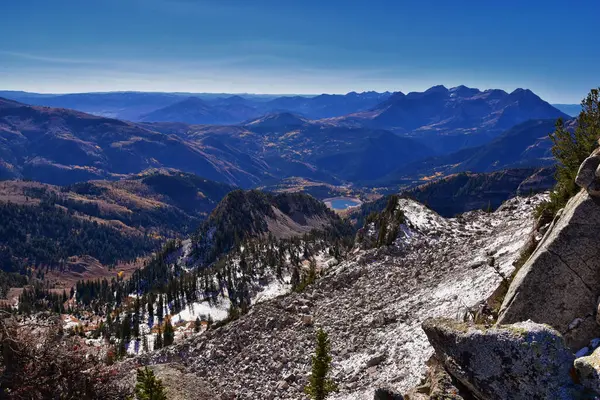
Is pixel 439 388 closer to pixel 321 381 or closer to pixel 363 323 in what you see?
pixel 321 381

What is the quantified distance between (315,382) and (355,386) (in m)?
2.92

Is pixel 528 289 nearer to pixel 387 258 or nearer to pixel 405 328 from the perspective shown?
pixel 405 328

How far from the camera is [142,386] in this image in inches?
921

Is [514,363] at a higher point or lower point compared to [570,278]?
lower

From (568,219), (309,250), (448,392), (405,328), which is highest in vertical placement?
(568,219)

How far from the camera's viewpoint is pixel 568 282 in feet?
54.7

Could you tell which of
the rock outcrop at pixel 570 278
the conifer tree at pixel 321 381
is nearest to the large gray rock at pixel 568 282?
the rock outcrop at pixel 570 278

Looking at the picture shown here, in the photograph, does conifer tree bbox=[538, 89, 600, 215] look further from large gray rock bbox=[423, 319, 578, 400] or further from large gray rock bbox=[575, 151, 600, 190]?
large gray rock bbox=[423, 319, 578, 400]

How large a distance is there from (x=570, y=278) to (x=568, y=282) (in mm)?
207

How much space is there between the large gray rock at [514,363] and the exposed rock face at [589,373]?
39 cm

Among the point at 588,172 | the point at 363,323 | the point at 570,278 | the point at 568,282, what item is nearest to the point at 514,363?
the point at 568,282

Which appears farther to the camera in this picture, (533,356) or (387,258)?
(387,258)

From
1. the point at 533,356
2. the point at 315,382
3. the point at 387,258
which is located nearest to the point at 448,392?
the point at 533,356

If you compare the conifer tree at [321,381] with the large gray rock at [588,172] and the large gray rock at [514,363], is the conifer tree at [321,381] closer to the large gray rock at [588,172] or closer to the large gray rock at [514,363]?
the large gray rock at [514,363]
